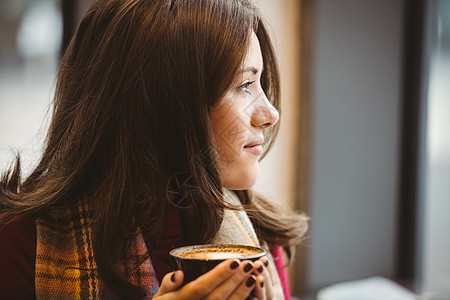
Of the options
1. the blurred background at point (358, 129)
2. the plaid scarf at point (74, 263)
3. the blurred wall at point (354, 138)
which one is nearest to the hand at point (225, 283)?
the plaid scarf at point (74, 263)

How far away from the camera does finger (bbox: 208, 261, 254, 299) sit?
1.94 feet

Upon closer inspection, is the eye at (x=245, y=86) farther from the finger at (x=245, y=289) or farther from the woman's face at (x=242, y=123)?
the finger at (x=245, y=289)

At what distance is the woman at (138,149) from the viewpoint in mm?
813

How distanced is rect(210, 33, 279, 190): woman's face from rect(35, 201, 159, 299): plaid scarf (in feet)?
0.67

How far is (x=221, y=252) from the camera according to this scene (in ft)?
2.29

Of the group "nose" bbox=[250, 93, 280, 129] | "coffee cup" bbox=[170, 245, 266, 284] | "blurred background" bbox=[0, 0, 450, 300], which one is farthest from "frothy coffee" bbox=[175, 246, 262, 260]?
"blurred background" bbox=[0, 0, 450, 300]

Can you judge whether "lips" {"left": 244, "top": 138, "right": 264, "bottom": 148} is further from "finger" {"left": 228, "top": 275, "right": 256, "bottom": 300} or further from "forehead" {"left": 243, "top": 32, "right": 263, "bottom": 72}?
"finger" {"left": 228, "top": 275, "right": 256, "bottom": 300}

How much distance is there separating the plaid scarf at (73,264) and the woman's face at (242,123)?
0.67 ft

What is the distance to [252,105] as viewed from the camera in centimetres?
87

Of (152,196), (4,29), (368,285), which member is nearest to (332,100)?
(368,285)

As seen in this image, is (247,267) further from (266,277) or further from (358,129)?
(358,129)

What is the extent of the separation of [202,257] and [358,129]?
77.2 inches

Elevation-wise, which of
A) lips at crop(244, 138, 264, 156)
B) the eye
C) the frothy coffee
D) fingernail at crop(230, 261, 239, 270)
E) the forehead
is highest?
the forehead

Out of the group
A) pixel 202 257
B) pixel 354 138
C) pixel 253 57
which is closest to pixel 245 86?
pixel 253 57
